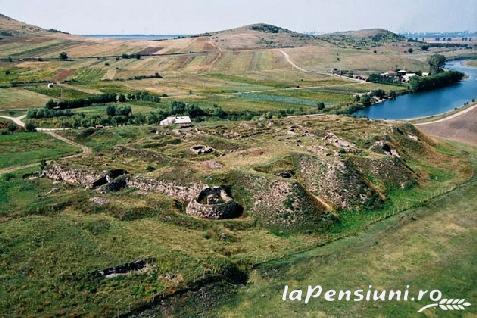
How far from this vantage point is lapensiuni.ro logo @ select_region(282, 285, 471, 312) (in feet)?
123

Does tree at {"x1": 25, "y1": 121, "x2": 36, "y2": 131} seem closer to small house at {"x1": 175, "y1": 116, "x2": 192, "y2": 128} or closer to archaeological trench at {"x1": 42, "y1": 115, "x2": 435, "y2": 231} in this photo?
small house at {"x1": 175, "y1": 116, "x2": 192, "y2": 128}

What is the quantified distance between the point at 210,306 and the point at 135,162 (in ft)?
129

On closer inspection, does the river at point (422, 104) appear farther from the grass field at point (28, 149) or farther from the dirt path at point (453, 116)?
the grass field at point (28, 149)

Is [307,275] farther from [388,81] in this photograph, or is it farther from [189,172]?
[388,81]

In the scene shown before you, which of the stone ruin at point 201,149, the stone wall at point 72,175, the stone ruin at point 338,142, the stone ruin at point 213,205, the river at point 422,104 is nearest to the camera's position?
the stone ruin at point 213,205

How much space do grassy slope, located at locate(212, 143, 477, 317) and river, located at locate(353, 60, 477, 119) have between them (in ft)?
288

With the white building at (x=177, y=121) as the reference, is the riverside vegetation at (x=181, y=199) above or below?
below

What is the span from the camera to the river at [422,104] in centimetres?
13762

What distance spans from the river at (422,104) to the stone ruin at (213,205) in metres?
89.4

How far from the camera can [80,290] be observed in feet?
120

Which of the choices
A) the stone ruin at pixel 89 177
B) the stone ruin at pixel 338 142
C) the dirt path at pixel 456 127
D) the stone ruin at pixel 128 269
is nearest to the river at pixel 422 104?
the dirt path at pixel 456 127

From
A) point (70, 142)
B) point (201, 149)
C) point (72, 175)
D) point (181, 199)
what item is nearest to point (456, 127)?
point (201, 149)

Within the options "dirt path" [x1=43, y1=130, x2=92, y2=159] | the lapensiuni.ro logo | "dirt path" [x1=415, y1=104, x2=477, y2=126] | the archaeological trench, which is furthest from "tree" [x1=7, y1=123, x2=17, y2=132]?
"dirt path" [x1=415, y1=104, x2=477, y2=126]

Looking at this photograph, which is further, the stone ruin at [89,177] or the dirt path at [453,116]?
the dirt path at [453,116]
